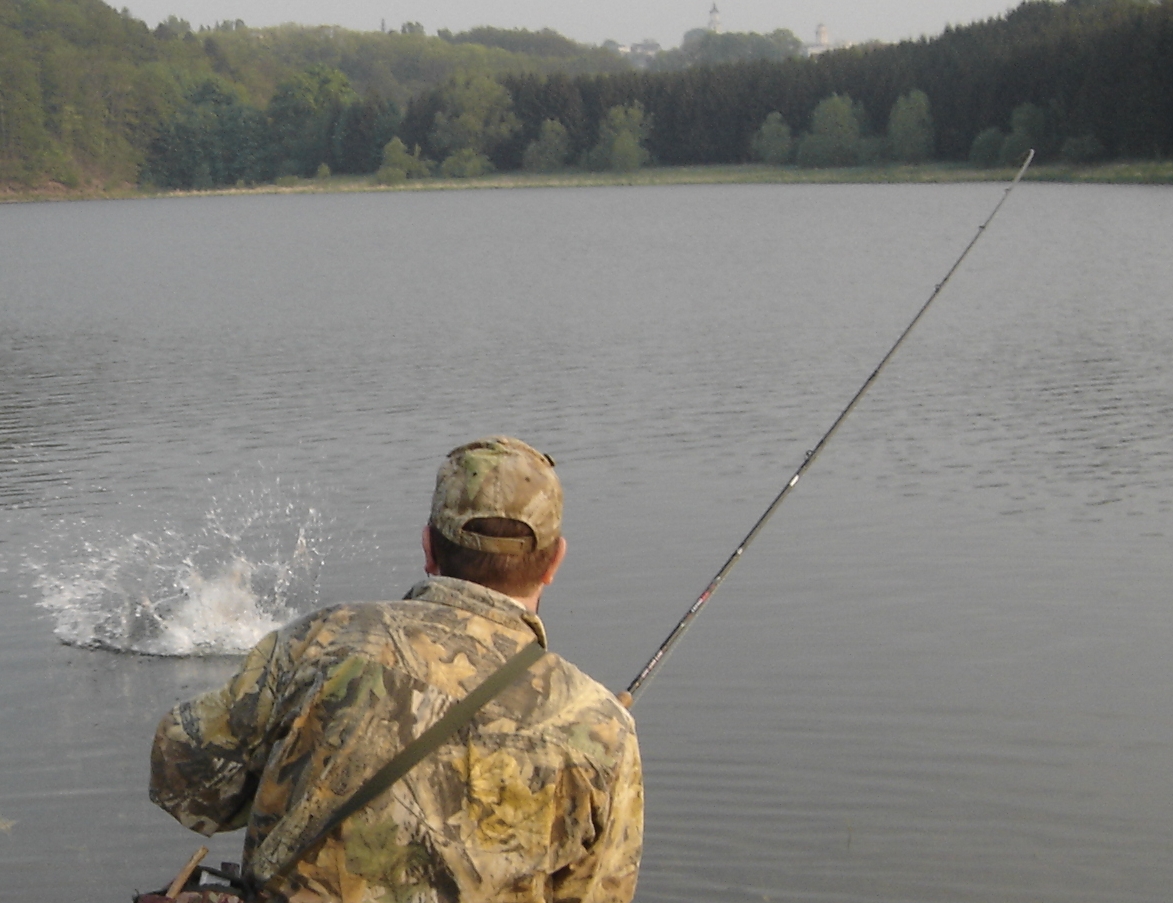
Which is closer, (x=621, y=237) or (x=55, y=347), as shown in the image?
(x=55, y=347)

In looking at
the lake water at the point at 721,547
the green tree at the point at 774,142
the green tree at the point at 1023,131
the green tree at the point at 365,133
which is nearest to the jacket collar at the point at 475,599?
the lake water at the point at 721,547

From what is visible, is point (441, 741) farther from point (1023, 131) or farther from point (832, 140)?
point (832, 140)

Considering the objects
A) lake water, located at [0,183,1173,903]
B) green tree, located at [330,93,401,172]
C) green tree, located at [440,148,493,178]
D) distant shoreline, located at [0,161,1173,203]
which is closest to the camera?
lake water, located at [0,183,1173,903]

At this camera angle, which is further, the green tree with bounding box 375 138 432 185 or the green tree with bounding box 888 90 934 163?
the green tree with bounding box 375 138 432 185

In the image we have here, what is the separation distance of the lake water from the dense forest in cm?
7064

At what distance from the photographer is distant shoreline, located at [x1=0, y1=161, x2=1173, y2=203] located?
8194 cm

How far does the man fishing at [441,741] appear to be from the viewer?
2.31 metres

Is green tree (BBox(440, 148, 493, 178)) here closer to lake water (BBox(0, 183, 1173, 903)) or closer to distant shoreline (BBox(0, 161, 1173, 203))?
distant shoreline (BBox(0, 161, 1173, 203))

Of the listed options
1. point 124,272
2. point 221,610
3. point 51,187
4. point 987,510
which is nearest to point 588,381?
point 987,510

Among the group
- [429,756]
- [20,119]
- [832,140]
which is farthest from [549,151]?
[429,756]

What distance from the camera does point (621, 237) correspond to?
4703cm

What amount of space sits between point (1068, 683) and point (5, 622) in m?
5.96

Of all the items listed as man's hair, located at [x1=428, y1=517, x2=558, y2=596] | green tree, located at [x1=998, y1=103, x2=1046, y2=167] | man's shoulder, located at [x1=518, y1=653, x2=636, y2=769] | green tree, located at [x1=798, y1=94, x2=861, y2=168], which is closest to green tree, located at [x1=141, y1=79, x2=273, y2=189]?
green tree, located at [x1=798, y1=94, x2=861, y2=168]

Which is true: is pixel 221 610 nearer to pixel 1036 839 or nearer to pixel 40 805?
pixel 40 805
